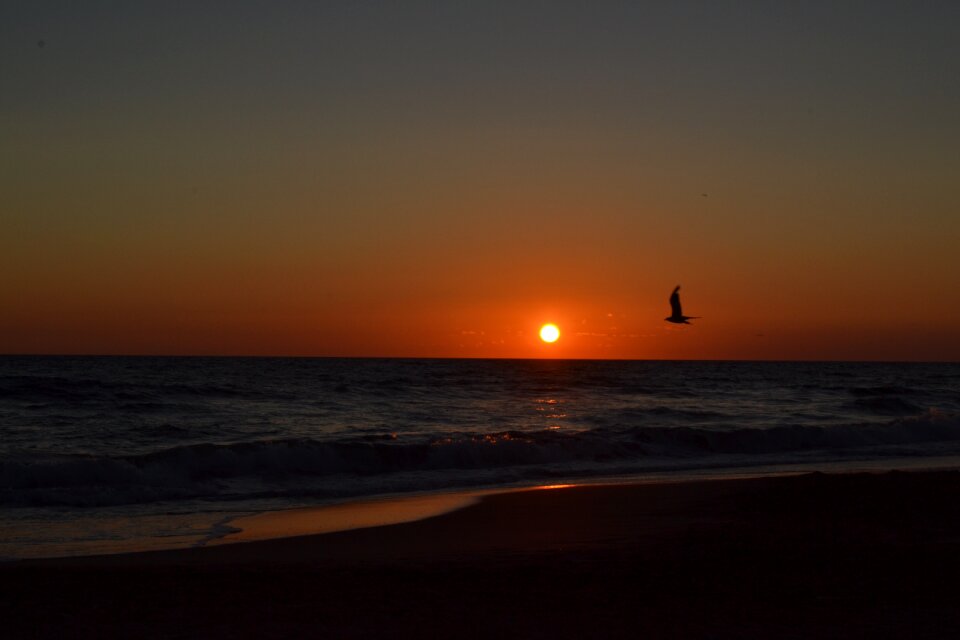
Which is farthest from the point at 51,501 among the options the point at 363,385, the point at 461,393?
the point at 363,385

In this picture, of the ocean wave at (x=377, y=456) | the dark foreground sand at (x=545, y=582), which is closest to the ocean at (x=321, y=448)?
the ocean wave at (x=377, y=456)

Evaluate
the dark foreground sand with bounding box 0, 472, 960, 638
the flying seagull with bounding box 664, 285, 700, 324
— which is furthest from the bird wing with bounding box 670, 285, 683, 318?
the dark foreground sand with bounding box 0, 472, 960, 638

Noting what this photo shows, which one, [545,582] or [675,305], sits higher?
[675,305]

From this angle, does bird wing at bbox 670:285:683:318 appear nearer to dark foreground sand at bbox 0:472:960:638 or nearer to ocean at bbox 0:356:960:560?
ocean at bbox 0:356:960:560

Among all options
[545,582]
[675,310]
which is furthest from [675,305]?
[545,582]

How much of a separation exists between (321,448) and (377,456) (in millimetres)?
1302

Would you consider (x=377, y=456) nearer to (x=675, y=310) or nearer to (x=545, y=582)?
(x=675, y=310)

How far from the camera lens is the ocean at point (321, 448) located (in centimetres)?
1509

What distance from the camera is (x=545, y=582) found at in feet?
28.5

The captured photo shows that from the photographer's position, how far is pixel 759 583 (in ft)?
28.1

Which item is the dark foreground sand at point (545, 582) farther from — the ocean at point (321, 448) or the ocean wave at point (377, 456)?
the ocean wave at point (377, 456)

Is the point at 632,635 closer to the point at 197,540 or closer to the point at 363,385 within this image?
the point at 197,540

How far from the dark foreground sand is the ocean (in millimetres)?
2213

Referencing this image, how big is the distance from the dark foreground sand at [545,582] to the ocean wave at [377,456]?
6718mm
